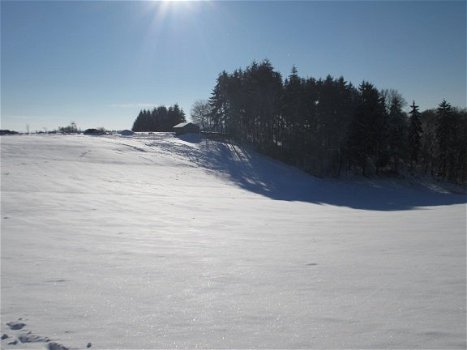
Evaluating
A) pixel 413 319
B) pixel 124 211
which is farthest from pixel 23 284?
pixel 124 211

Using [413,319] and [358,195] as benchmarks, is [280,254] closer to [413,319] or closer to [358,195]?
[413,319]

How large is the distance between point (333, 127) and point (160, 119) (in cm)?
5900

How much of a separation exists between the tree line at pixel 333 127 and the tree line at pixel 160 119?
3540 centimetres

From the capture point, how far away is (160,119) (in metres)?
98.9

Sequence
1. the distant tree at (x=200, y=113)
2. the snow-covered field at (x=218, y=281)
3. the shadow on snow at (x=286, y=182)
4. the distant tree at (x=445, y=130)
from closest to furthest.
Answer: the snow-covered field at (x=218, y=281) < the shadow on snow at (x=286, y=182) < the distant tree at (x=445, y=130) < the distant tree at (x=200, y=113)

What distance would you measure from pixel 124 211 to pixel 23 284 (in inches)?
352

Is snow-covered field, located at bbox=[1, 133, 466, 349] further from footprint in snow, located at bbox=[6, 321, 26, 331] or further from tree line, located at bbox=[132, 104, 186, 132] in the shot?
tree line, located at bbox=[132, 104, 186, 132]

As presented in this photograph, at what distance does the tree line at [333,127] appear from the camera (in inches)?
2025

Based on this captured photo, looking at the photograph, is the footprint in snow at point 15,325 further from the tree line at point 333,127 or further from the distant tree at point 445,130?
the distant tree at point 445,130

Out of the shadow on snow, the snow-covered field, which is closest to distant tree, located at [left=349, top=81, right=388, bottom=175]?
the shadow on snow

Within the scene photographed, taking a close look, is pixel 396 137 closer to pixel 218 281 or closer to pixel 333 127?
pixel 333 127

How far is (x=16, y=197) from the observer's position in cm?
1439

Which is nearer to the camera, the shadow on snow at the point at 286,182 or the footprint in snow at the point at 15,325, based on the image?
the footprint in snow at the point at 15,325

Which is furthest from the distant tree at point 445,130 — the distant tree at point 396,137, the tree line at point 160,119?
the tree line at point 160,119
